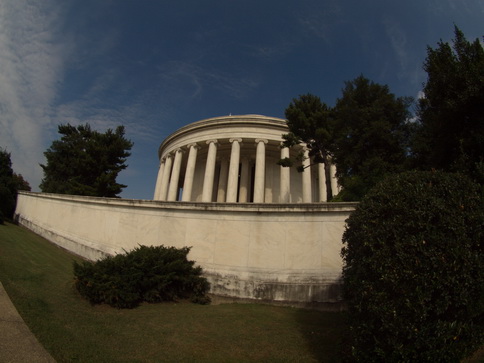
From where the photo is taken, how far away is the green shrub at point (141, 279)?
8555 mm

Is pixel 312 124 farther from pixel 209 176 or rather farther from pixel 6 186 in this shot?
pixel 6 186

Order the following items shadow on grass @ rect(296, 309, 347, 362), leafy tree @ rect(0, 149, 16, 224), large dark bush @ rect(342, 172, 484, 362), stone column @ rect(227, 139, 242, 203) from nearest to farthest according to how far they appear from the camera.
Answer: large dark bush @ rect(342, 172, 484, 362) < shadow on grass @ rect(296, 309, 347, 362) < leafy tree @ rect(0, 149, 16, 224) < stone column @ rect(227, 139, 242, 203)

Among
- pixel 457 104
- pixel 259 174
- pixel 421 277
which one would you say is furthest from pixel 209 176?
pixel 421 277

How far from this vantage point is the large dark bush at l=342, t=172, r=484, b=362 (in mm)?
4121

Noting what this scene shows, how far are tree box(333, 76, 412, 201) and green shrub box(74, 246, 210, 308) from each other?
11079mm

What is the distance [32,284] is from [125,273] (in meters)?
2.69

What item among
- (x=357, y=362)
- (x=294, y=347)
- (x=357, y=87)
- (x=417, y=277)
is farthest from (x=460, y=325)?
(x=357, y=87)

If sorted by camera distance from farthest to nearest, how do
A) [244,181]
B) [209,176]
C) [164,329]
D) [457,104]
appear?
[244,181]
[209,176]
[457,104]
[164,329]

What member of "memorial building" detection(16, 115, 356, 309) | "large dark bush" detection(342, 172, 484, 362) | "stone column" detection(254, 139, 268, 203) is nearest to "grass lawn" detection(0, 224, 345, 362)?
"memorial building" detection(16, 115, 356, 309)

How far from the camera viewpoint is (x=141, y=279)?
9.34 meters

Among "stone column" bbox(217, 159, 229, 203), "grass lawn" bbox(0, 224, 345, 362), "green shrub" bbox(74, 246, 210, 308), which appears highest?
"stone column" bbox(217, 159, 229, 203)

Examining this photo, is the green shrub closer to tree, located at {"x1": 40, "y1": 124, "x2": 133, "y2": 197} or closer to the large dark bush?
the large dark bush

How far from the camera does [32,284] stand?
28.0 feet

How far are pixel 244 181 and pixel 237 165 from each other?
575cm
